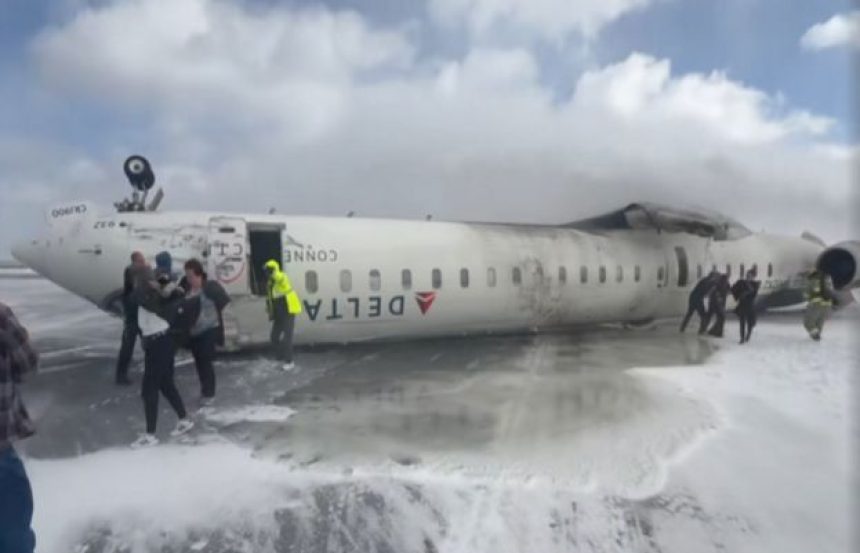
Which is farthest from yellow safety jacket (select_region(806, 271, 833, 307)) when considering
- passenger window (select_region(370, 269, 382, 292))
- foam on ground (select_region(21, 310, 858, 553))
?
passenger window (select_region(370, 269, 382, 292))

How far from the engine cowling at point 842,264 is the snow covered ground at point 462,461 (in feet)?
24.8

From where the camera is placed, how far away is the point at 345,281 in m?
10.6

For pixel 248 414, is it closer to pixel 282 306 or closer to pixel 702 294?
pixel 282 306

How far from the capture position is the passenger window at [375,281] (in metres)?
10.8

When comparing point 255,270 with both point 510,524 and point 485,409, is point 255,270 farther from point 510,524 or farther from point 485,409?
point 510,524

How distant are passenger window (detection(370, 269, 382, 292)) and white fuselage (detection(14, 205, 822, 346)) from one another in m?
0.02

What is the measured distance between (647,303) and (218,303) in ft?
35.7

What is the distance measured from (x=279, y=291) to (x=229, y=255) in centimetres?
132

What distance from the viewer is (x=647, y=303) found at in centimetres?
1433

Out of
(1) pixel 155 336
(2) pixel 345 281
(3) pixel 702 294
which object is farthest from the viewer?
(3) pixel 702 294

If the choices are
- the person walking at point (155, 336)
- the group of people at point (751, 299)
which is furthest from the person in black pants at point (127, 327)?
the group of people at point (751, 299)

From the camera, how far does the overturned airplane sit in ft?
32.1

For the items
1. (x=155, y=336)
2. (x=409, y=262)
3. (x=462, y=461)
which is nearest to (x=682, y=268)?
(x=409, y=262)

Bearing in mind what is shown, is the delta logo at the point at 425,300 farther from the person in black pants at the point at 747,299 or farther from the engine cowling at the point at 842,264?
the engine cowling at the point at 842,264
